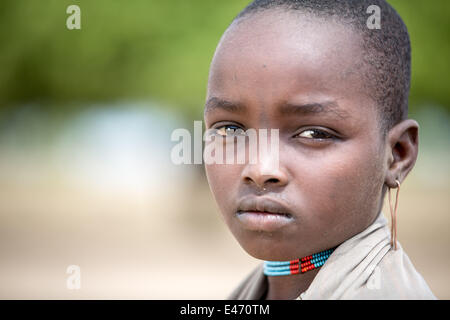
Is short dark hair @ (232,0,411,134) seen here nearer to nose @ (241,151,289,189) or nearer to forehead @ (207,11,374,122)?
forehead @ (207,11,374,122)

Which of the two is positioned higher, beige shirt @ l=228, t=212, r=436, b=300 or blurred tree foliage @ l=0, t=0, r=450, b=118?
blurred tree foliage @ l=0, t=0, r=450, b=118

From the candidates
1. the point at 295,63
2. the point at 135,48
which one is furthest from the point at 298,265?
the point at 135,48

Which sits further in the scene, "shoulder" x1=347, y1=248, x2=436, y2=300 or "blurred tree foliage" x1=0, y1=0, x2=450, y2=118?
"blurred tree foliage" x1=0, y1=0, x2=450, y2=118

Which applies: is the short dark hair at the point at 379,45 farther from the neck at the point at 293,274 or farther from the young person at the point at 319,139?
the neck at the point at 293,274

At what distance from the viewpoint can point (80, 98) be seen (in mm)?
10453

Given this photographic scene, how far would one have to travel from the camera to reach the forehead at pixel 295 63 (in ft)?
6.06

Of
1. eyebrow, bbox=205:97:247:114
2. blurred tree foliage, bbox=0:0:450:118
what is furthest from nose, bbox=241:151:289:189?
blurred tree foliage, bbox=0:0:450:118

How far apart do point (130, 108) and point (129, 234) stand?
278 centimetres

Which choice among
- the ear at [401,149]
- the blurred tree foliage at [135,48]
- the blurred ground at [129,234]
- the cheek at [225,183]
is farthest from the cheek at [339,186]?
the blurred tree foliage at [135,48]

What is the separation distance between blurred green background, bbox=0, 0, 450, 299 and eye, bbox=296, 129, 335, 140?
544cm

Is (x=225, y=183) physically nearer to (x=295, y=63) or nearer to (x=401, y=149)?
(x=295, y=63)

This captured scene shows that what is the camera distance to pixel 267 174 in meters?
1.81

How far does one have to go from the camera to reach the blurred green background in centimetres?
808
